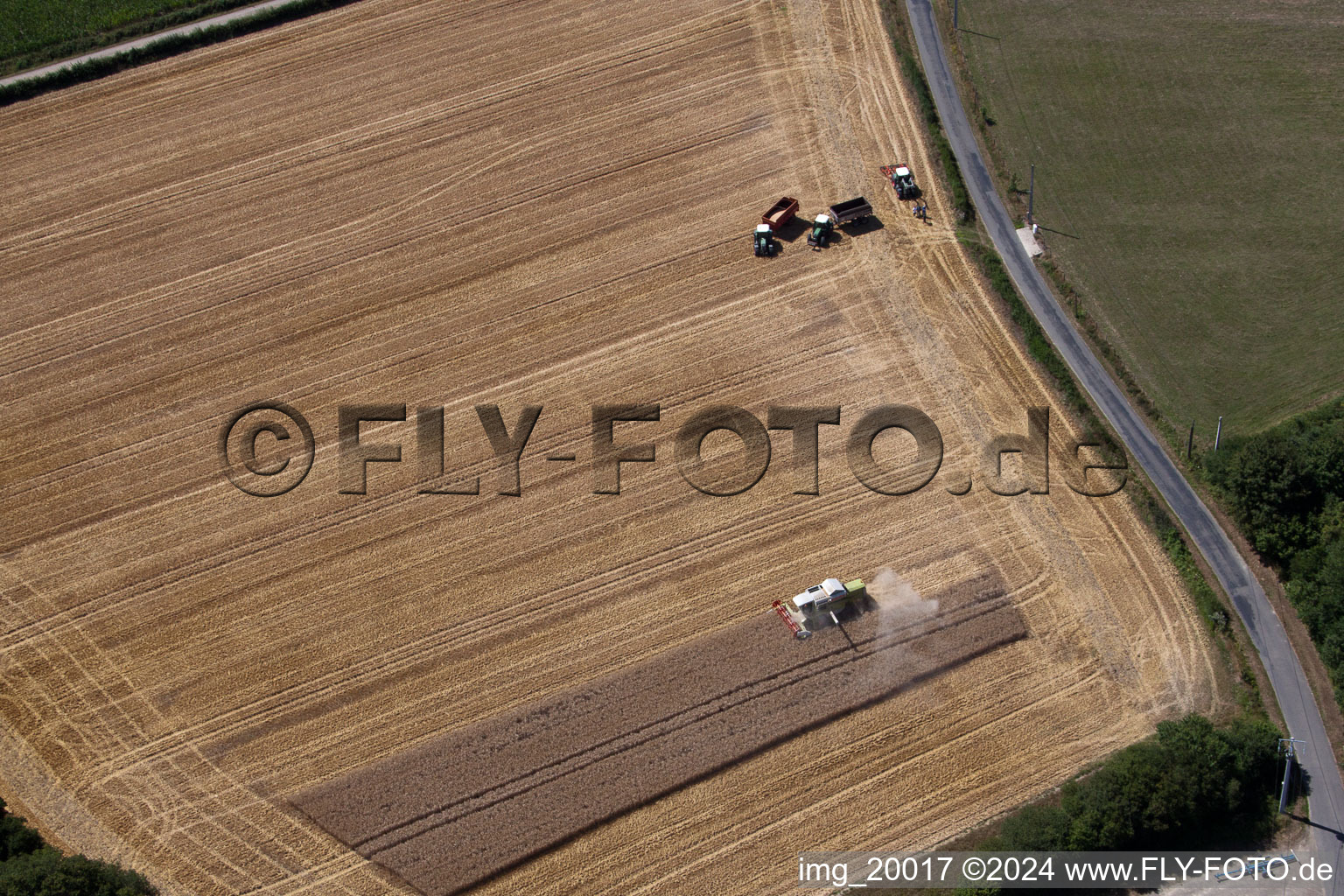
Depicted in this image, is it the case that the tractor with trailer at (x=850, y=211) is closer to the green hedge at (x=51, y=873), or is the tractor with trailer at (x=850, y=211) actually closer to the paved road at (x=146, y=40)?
the paved road at (x=146, y=40)

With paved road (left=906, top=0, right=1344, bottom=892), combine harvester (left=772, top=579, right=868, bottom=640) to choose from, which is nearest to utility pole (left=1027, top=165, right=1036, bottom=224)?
paved road (left=906, top=0, right=1344, bottom=892)

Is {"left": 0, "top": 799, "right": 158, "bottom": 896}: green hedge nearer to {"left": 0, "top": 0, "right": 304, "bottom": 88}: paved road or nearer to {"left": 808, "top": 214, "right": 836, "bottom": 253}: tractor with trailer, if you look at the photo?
{"left": 808, "top": 214, "right": 836, "bottom": 253}: tractor with trailer

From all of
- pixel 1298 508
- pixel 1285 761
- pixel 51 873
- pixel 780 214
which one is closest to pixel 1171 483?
pixel 1298 508

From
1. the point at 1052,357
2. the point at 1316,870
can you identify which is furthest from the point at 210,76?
the point at 1316,870

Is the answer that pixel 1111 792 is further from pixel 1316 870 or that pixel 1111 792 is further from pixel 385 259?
pixel 385 259

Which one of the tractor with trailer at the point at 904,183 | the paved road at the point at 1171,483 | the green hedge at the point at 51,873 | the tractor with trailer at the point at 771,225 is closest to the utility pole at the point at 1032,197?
the paved road at the point at 1171,483

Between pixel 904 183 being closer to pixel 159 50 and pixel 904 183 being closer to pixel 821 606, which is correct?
pixel 821 606
